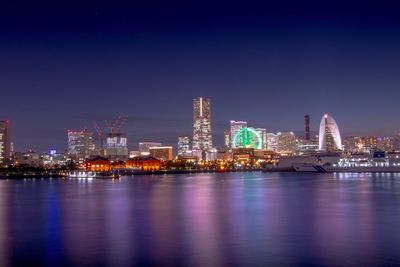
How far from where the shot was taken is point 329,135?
155 m

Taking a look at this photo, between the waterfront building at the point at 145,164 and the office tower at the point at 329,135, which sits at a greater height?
the office tower at the point at 329,135

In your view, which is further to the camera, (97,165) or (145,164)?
(145,164)

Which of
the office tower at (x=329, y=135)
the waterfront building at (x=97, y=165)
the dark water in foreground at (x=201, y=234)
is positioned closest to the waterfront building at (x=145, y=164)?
the waterfront building at (x=97, y=165)

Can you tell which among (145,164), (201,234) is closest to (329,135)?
(145,164)

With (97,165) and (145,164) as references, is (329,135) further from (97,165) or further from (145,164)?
(97,165)

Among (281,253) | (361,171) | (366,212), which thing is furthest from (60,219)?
(361,171)

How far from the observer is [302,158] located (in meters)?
127

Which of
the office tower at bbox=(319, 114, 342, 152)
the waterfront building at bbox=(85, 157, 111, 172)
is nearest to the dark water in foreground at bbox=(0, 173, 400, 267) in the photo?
the waterfront building at bbox=(85, 157, 111, 172)

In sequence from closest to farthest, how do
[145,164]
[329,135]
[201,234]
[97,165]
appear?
[201,234]
[97,165]
[145,164]
[329,135]

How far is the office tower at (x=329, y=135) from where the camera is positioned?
15300 cm

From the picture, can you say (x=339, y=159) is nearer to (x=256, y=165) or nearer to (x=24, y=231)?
(x=256, y=165)

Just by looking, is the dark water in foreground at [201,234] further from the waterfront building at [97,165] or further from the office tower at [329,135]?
the office tower at [329,135]

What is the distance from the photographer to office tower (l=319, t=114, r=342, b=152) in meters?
153

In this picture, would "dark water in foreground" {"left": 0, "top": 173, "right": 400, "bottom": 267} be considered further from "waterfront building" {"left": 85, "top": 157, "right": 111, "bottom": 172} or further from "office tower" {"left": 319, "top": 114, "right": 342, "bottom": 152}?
"office tower" {"left": 319, "top": 114, "right": 342, "bottom": 152}
